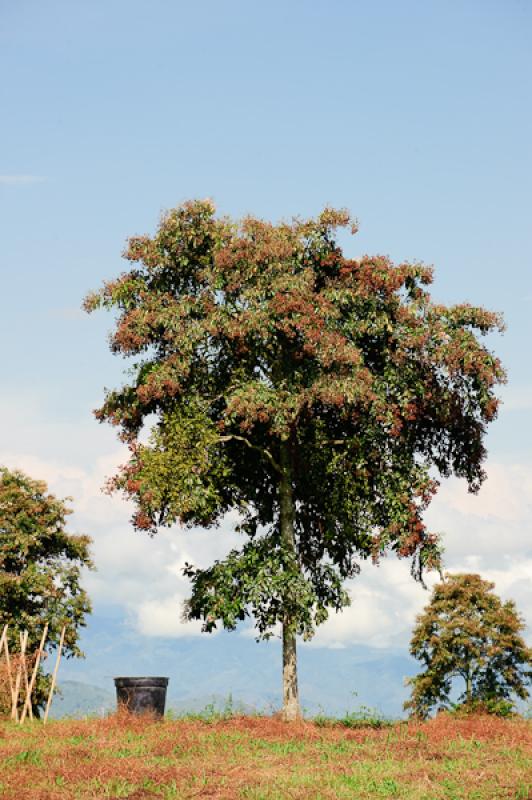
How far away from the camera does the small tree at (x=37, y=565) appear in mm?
36875

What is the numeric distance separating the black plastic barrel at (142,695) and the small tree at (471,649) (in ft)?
76.7

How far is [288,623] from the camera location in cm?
2648

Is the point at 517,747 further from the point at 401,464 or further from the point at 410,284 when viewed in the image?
the point at 410,284

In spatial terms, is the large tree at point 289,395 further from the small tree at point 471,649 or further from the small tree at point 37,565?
the small tree at point 471,649

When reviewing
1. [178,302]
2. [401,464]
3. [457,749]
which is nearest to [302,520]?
[401,464]

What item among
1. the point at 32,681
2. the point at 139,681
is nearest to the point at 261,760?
the point at 139,681

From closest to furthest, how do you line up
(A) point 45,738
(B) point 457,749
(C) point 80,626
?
(B) point 457,749 < (A) point 45,738 < (C) point 80,626

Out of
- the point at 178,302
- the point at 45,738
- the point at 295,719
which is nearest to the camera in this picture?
the point at 45,738

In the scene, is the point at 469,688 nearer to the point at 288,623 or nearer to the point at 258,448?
the point at 288,623

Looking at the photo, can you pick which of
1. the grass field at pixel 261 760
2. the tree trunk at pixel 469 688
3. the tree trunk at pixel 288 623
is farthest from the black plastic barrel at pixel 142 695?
the tree trunk at pixel 469 688

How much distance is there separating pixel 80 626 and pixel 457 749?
72.0 ft

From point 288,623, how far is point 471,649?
22369 millimetres

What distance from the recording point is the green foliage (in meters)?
25.8

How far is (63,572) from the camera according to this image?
1522 inches
